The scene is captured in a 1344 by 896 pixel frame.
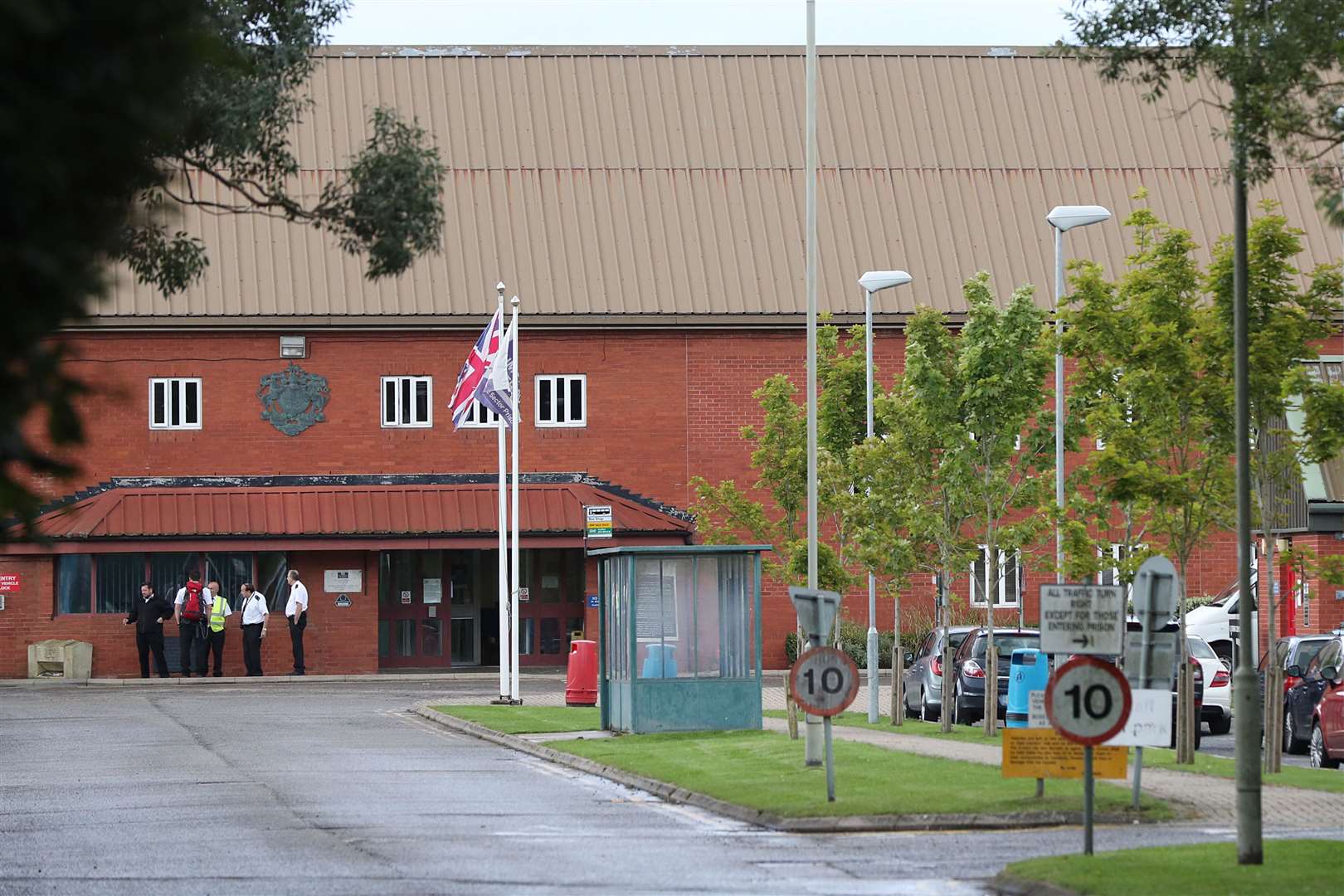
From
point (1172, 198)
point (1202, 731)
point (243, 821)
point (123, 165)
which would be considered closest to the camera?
point (123, 165)

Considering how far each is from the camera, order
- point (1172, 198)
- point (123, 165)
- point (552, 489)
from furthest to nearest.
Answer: point (1172, 198) < point (552, 489) < point (123, 165)

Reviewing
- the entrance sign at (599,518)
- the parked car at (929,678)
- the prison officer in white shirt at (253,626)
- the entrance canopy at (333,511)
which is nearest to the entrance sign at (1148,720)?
the parked car at (929,678)

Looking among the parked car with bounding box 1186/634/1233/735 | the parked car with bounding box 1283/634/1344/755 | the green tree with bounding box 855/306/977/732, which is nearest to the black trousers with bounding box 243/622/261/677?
the green tree with bounding box 855/306/977/732

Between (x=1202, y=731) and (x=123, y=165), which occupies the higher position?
(x=123, y=165)

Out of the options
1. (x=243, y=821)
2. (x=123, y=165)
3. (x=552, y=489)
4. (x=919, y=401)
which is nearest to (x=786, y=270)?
(x=552, y=489)

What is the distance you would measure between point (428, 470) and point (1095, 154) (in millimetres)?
17411

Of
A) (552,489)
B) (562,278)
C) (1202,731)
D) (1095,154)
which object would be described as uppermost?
(1095,154)

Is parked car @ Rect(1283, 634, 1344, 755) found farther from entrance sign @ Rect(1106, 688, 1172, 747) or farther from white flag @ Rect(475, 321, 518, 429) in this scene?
white flag @ Rect(475, 321, 518, 429)

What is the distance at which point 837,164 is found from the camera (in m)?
48.7

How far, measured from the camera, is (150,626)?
40.7 m

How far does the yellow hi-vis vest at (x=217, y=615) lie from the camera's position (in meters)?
40.8

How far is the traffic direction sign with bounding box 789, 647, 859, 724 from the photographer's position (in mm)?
17500

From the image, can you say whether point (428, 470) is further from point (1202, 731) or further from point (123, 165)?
point (123, 165)

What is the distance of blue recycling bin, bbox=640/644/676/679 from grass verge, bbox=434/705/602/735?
80.4 inches
